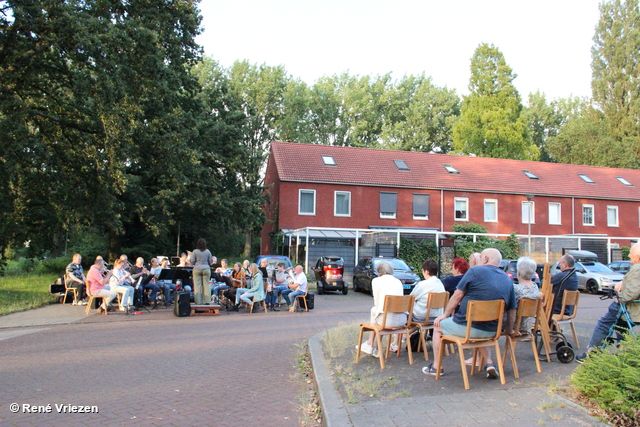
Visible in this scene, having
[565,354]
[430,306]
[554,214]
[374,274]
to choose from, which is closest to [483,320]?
[430,306]

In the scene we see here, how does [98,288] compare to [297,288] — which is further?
[297,288]

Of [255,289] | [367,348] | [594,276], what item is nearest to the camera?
[367,348]

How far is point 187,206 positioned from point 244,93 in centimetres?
2598

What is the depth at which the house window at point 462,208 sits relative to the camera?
120 ft

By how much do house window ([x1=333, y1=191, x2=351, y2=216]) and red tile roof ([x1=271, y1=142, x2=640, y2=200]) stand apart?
0.83 m

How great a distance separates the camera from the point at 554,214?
38.3 meters

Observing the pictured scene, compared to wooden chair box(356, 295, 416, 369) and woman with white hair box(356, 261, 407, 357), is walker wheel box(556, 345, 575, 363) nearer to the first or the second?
wooden chair box(356, 295, 416, 369)

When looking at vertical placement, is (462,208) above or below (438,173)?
below

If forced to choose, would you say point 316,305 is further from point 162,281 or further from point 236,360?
point 236,360

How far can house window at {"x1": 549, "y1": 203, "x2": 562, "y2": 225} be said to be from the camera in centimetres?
3812

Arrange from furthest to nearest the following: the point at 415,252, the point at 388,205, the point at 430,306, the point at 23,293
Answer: the point at 388,205
the point at 415,252
the point at 23,293
the point at 430,306

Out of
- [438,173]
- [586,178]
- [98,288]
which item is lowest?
[98,288]

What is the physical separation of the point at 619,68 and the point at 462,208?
3294cm

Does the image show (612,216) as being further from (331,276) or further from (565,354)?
(565,354)
